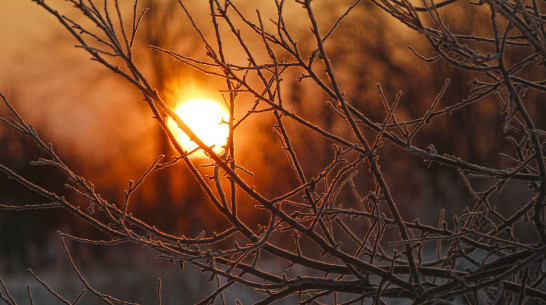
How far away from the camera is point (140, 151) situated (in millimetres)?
14453

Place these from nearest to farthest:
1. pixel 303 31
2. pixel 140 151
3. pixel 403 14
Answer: pixel 403 14, pixel 140 151, pixel 303 31

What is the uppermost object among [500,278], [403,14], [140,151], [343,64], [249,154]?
[343,64]

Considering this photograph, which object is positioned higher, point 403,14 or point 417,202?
point 417,202

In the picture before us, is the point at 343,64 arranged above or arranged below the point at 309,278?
above

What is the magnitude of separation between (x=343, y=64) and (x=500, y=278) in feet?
52.1

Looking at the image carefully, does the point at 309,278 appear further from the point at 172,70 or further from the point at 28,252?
the point at 172,70

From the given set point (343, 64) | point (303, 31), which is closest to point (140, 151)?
point (303, 31)

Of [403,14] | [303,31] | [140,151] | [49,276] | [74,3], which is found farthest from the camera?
[303,31]

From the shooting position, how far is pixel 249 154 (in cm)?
1391

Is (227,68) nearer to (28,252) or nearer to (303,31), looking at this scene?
(28,252)

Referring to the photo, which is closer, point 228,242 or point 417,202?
point 228,242

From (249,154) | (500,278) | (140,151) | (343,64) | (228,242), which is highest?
(343,64)

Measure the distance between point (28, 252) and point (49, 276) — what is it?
2.96 ft

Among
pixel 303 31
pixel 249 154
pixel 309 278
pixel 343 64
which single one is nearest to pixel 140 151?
pixel 249 154
